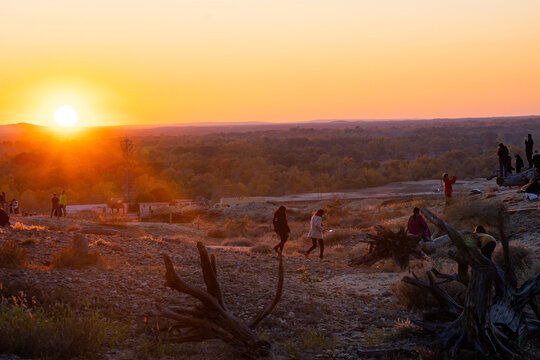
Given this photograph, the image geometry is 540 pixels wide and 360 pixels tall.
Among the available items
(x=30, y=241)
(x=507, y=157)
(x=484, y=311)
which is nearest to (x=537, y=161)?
(x=507, y=157)

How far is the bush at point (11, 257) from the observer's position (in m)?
11.1

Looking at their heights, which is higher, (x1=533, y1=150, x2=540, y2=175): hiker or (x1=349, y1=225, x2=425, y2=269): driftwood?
(x1=533, y1=150, x2=540, y2=175): hiker

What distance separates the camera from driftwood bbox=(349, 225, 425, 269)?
15117 mm

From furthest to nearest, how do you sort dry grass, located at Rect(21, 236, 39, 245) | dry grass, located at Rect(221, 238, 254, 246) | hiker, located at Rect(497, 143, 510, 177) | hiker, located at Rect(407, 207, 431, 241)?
dry grass, located at Rect(221, 238, 254, 246) < hiker, located at Rect(497, 143, 510, 177) < hiker, located at Rect(407, 207, 431, 241) < dry grass, located at Rect(21, 236, 39, 245)

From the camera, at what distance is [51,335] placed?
24.6 ft

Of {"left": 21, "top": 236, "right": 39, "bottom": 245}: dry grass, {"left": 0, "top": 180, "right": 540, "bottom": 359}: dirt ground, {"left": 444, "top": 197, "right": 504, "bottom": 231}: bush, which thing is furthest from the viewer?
{"left": 444, "top": 197, "right": 504, "bottom": 231}: bush

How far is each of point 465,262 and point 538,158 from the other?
15095mm

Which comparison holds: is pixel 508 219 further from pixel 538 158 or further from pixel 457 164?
pixel 457 164

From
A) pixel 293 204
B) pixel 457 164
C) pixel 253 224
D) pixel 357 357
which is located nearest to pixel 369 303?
pixel 357 357

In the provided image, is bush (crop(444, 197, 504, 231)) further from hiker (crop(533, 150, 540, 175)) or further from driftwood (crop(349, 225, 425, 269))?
driftwood (crop(349, 225, 425, 269))

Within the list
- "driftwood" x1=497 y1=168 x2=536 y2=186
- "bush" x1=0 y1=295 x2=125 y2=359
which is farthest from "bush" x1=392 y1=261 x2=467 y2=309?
"driftwood" x1=497 y1=168 x2=536 y2=186

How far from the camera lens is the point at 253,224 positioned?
32094 mm

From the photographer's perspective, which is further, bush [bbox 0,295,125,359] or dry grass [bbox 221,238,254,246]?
dry grass [bbox 221,238,254,246]

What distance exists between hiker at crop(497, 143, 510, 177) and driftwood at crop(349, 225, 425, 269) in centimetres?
→ 910
